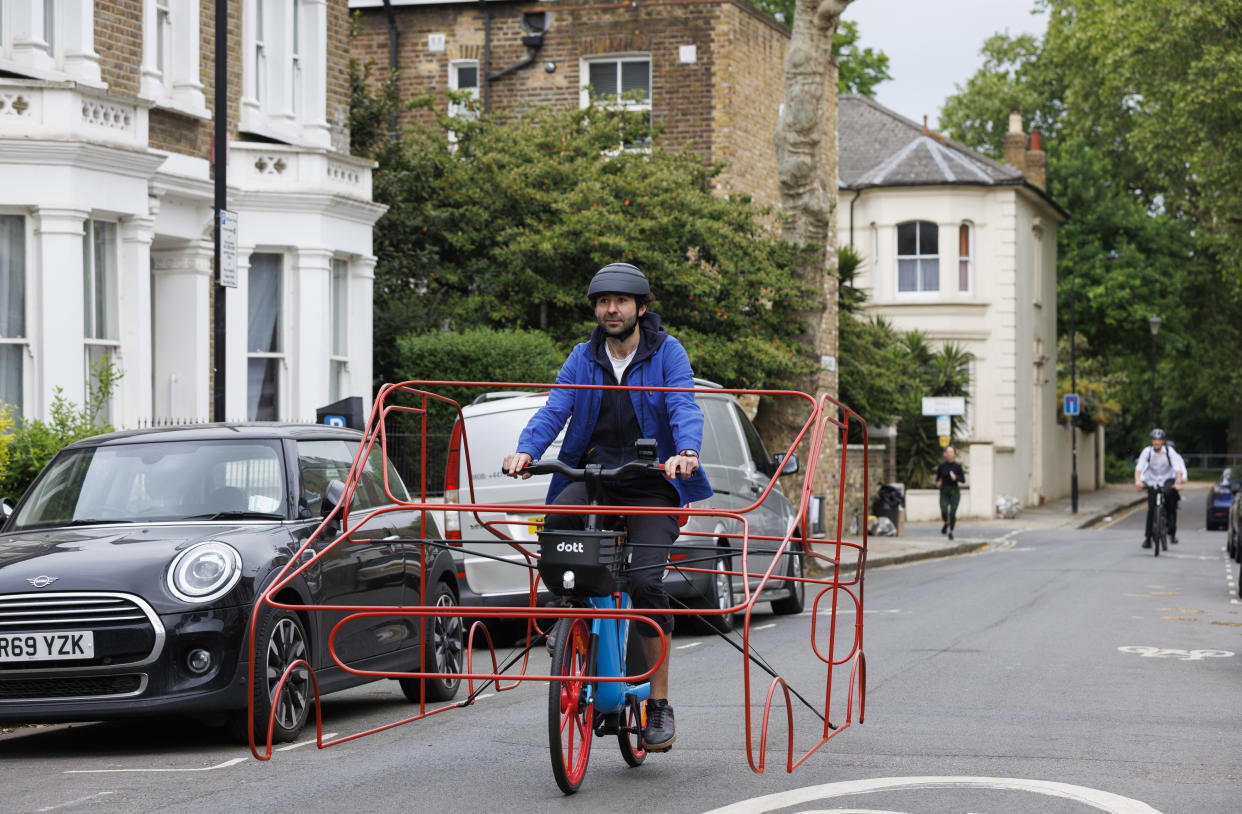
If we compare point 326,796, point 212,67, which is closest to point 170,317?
point 212,67

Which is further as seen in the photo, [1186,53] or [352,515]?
[1186,53]

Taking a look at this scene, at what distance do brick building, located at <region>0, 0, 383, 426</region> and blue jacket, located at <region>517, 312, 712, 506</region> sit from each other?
10.3 metres

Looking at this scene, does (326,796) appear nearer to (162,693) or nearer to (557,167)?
(162,693)

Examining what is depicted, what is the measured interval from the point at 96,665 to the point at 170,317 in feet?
44.1

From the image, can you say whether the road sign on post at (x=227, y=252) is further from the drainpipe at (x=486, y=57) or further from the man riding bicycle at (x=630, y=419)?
the drainpipe at (x=486, y=57)

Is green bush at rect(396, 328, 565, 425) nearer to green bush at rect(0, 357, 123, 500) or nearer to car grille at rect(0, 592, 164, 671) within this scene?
green bush at rect(0, 357, 123, 500)

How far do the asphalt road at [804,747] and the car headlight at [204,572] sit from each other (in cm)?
80

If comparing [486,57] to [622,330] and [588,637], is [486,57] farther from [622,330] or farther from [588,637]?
[588,637]

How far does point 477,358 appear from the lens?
22.1 metres

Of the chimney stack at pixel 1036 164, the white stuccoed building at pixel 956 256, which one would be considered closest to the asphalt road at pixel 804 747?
the white stuccoed building at pixel 956 256

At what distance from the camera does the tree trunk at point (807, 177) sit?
2411 cm

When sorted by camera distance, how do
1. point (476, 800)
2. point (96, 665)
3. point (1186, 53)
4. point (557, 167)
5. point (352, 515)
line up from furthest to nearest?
point (1186, 53) < point (557, 167) < point (352, 515) < point (96, 665) < point (476, 800)

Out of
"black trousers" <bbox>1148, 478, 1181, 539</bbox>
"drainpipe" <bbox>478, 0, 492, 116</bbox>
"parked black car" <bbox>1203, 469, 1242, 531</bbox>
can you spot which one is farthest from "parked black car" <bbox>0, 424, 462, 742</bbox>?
"parked black car" <bbox>1203, 469, 1242, 531</bbox>

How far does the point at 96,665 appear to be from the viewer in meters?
8.16
